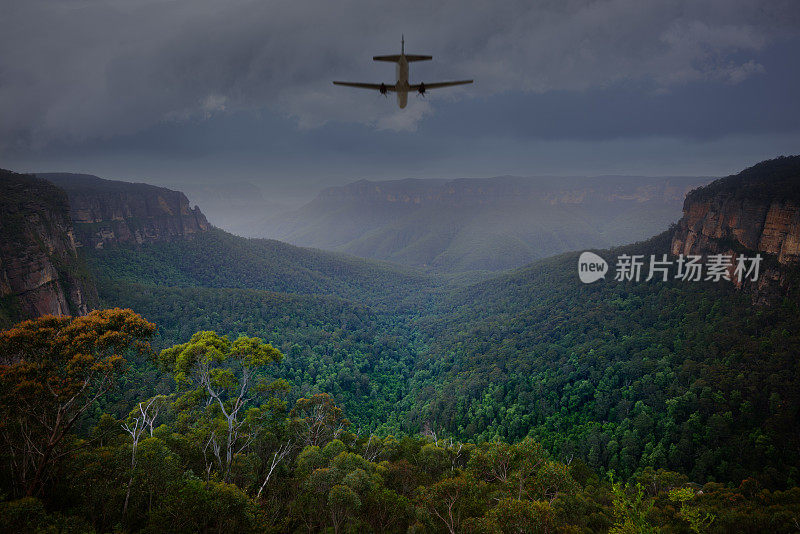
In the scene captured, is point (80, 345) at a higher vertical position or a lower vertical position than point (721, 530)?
higher

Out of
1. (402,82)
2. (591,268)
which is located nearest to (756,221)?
(591,268)

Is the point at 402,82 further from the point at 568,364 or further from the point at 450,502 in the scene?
the point at 568,364

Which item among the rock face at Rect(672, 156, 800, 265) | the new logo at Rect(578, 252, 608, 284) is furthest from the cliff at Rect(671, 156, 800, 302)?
the new logo at Rect(578, 252, 608, 284)

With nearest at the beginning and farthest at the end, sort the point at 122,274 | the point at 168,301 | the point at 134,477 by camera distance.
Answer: the point at 134,477 → the point at 168,301 → the point at 122,274

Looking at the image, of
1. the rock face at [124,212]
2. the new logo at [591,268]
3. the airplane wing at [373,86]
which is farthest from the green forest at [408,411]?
the airplane wing at [373,86]

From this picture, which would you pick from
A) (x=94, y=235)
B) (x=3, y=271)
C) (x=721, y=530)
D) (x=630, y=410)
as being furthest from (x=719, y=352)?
(x=94, y=235)

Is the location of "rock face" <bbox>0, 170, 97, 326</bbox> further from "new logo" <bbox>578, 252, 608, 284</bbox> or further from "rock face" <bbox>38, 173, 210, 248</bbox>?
"new logo" <bbox>578, 252, 608, 284</bbox>

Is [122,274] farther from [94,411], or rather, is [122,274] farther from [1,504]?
[1,504]
